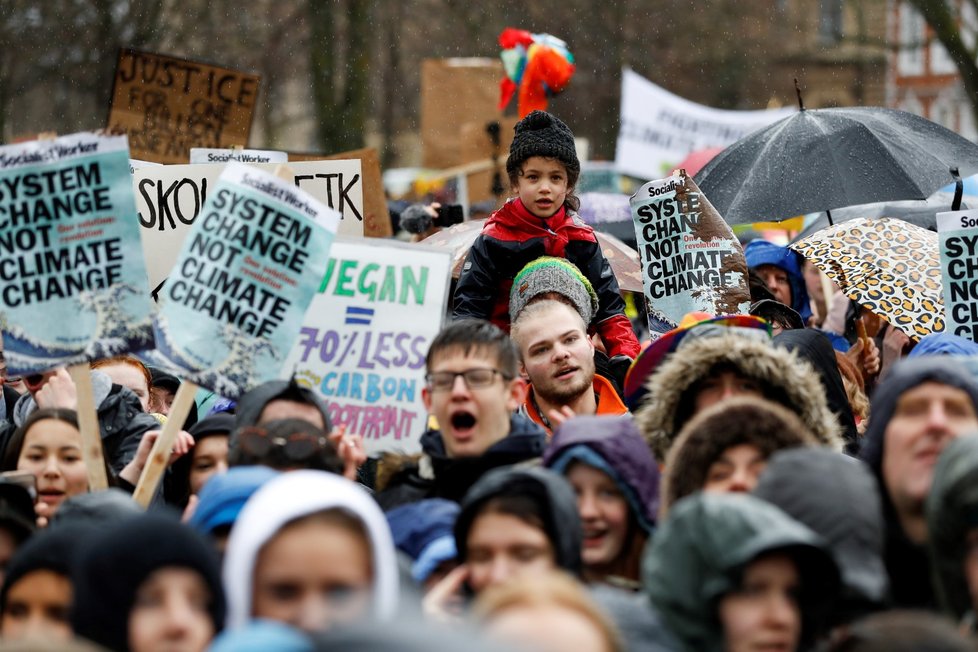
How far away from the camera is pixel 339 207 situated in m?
8.12

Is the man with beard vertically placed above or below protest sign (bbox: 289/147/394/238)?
below

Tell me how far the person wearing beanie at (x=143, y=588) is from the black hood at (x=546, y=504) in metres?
0.72

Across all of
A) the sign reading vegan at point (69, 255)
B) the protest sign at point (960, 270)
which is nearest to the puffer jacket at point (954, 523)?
the sign reading vegan at point (69, 255)

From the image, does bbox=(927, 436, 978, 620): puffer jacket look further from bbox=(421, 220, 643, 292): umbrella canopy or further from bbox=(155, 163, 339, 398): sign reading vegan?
bbox=(421, 220, 643, 292): umbrella canopy

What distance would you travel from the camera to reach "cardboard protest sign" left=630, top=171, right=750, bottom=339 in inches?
278

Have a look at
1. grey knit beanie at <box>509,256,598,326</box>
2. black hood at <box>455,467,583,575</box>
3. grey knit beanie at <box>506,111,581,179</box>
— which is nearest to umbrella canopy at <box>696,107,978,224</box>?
grey knit beanie at <box>506,111,581,179</box>

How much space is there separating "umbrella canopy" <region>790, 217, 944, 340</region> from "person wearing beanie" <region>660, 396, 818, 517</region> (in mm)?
2505

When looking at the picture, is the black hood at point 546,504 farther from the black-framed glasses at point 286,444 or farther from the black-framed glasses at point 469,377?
the black-framed glasses at point 469,377

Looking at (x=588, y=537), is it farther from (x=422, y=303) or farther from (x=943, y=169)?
(x=943, y=169)

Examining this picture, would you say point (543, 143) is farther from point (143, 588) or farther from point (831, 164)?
point (143, 588)

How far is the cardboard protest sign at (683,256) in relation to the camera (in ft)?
23.2

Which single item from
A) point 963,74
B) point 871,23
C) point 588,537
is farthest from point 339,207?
point 871,23

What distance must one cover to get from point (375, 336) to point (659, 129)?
10200 millimetres

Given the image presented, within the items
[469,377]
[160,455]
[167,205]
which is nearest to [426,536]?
[469,377]
